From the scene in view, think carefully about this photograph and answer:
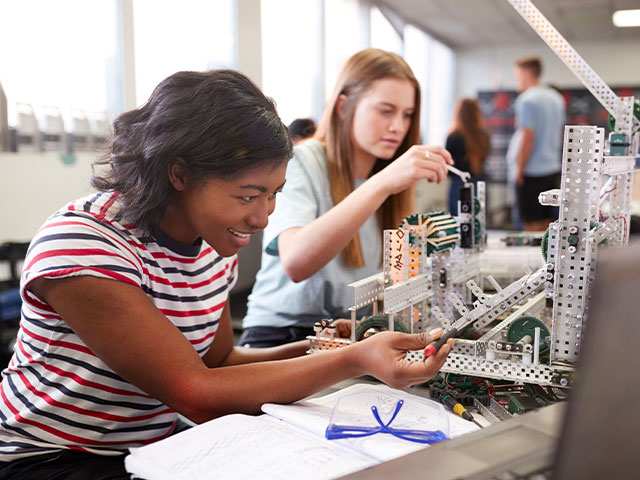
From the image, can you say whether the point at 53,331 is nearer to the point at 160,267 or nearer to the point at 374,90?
the point at 160,267

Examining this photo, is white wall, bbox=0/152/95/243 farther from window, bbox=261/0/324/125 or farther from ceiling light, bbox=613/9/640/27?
ceiling light, bbox=613/9/640/27

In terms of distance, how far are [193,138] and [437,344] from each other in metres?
0.49

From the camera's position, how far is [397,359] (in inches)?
34.7

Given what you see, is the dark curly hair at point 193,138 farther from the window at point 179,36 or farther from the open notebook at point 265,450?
the window at point 179,36

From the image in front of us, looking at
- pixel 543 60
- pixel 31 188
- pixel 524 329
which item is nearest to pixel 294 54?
pixel 31 188

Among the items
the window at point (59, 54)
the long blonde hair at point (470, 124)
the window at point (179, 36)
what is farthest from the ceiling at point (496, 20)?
the window at point (59, 54)

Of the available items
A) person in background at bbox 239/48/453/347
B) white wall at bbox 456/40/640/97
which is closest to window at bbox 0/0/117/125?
person in background at bbox 239/48/453/347

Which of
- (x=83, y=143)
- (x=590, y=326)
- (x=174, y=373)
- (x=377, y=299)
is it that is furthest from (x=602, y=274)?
(x=83, y=143)

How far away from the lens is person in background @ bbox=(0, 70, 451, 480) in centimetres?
92

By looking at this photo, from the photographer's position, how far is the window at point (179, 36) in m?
2.98

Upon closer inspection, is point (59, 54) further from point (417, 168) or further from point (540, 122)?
point (540, 122)

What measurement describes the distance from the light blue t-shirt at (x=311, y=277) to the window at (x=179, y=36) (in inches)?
52.9

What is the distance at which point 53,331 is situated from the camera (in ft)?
3.27

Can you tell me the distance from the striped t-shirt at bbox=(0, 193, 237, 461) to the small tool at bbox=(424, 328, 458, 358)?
1.46 feet
